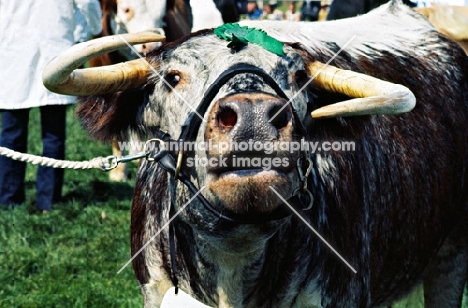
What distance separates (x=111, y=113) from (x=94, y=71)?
31 centimetres

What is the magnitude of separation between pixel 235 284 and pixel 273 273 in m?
0.16

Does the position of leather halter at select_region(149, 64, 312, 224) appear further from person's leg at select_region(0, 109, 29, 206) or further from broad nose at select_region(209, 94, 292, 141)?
person's leg at select_region(0, 109, 29, 206)

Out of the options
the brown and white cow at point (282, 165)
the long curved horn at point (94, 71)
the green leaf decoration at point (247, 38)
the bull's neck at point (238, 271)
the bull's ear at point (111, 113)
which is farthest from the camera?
the bull's ear at point (111, 113)

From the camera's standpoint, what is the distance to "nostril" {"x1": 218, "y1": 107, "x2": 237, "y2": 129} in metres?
3.04

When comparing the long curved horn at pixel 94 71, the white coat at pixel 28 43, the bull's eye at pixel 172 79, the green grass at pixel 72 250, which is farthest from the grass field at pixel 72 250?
the bull's eye at pixel 172 79

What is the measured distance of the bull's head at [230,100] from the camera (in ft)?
10.1

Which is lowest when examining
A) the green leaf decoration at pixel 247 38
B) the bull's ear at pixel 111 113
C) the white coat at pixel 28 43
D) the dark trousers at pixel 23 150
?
the dark trousers at pixel 23 150

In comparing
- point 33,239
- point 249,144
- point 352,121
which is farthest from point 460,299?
point 33,239

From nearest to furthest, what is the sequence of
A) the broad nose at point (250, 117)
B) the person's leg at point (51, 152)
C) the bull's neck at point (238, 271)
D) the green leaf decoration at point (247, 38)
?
the broad nose at point (250, 117)
the green leaf decoration at point (247, 38)
the bull's neck at point (238, 271)
the person's leg at point (51, 152)

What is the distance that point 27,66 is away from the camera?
7863 millimetres

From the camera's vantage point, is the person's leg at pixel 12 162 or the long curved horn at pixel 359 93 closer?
the long curved horn at pixel 359 93

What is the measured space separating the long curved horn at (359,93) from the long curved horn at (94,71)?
65 centimetres

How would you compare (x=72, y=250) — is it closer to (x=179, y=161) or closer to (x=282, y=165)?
(x=179, y=161)

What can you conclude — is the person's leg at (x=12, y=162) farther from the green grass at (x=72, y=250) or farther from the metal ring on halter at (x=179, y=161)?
the metal ring on halter at (x=179, y=161)
